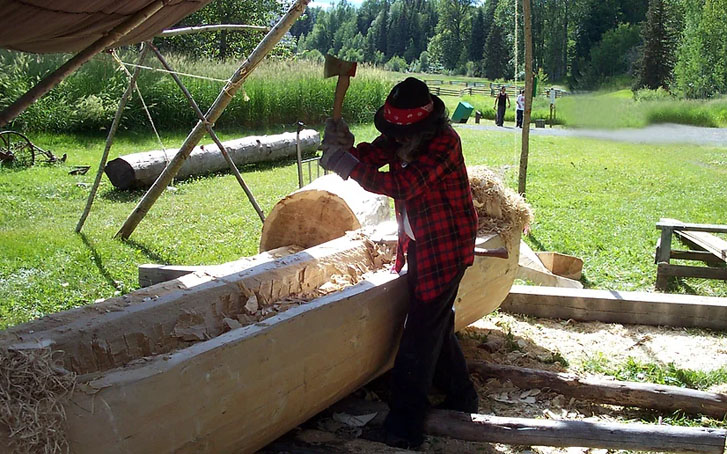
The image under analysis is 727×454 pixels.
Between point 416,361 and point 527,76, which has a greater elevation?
point 527,76

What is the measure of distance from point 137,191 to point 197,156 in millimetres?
1441

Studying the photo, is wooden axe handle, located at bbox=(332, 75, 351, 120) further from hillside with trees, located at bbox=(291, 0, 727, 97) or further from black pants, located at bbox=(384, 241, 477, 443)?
hillside with trees, located at bbox=(291, 0, 727, 97)

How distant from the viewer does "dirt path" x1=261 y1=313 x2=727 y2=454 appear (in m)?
3.38

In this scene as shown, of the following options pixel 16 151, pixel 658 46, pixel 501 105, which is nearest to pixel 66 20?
pixel 16 151

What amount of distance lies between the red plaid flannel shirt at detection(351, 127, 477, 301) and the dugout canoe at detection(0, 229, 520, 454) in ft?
1.05

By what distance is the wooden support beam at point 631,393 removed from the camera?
3.69 metres

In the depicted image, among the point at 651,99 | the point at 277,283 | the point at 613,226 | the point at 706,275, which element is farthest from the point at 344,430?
the point at 651,99

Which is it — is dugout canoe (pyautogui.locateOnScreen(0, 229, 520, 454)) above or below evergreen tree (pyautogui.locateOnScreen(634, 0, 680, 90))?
below

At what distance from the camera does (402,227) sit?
355cm

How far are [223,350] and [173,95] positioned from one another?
13334 millimetres

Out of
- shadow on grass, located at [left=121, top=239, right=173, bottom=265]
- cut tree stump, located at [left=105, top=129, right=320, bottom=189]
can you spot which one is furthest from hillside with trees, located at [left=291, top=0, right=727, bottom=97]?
shadow on grass, located at [left=121, top=239, right=173, bottom=265]

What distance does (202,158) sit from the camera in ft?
35.8

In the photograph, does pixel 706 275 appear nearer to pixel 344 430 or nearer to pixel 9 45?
pixel 344 430

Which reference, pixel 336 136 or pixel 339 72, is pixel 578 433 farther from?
pixel 339 72
